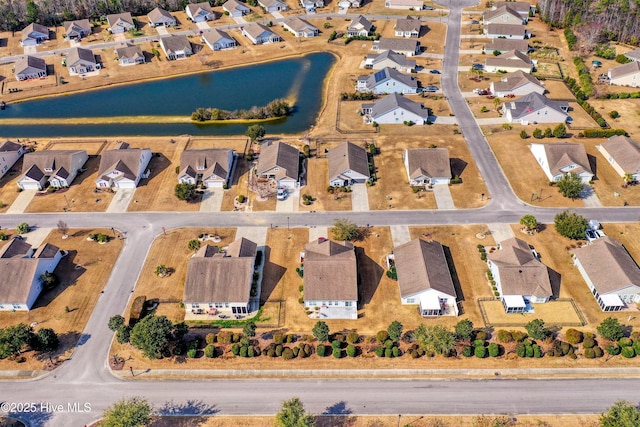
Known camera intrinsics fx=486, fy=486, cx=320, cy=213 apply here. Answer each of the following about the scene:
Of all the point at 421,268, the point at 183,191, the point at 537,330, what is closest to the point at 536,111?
the point at 421,268

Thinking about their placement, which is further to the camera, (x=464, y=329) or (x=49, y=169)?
(x=49, y=169)

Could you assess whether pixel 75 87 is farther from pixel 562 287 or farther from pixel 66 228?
pixel 562 287

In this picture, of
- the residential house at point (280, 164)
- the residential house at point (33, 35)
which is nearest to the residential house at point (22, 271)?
the residential house at point (280, 164)

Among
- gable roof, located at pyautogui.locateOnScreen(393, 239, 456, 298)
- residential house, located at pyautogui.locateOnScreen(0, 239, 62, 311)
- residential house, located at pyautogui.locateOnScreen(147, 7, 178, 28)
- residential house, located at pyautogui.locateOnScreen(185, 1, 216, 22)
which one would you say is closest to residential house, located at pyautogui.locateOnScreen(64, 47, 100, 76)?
residential house, located at pyautogui.locateOnScreen(147, 7, 178, 28)

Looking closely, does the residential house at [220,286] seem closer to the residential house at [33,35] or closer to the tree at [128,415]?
the tree at [128,415]

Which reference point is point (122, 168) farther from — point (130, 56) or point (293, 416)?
point (130, 56)

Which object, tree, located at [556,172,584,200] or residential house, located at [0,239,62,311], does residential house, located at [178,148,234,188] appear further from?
tree, located at [556,172,584,200]
